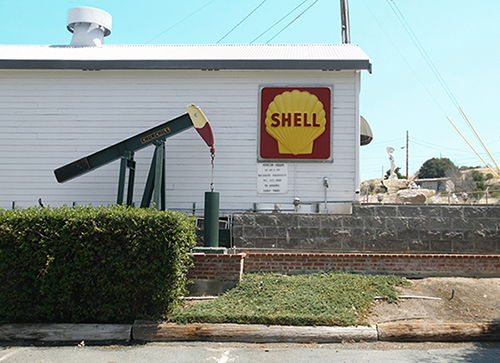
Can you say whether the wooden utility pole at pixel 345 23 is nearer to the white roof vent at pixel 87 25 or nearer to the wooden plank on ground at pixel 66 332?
the white roof vent at pixel 87 25

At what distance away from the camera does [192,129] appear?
12.2 metres

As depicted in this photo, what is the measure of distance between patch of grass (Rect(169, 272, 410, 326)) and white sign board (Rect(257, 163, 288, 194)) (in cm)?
370

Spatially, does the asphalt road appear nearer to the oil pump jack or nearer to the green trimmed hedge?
the green trimmed hedge

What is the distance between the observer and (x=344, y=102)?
12.0m

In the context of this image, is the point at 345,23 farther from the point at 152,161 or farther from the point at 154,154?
the point at 152,161

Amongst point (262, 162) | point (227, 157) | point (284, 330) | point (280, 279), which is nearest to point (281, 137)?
point (262, 162)

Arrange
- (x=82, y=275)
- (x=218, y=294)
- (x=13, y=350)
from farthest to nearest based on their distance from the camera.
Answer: (x=218, y=294) → (x=82, y=275) → (x=13, y=350)

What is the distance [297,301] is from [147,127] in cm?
714

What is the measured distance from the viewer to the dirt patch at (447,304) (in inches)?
283

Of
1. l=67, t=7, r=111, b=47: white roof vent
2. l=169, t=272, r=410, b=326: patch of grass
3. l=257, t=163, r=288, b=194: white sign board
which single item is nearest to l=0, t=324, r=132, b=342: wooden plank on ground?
l=169, t=272, r=410, b=326: patch of grass

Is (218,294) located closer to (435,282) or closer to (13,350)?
(13,350)

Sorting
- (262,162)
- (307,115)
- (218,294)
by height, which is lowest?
(218,294)

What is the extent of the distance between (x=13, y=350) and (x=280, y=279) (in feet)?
14.9

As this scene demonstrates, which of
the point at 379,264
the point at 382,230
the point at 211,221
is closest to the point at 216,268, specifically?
the point at 211,221
